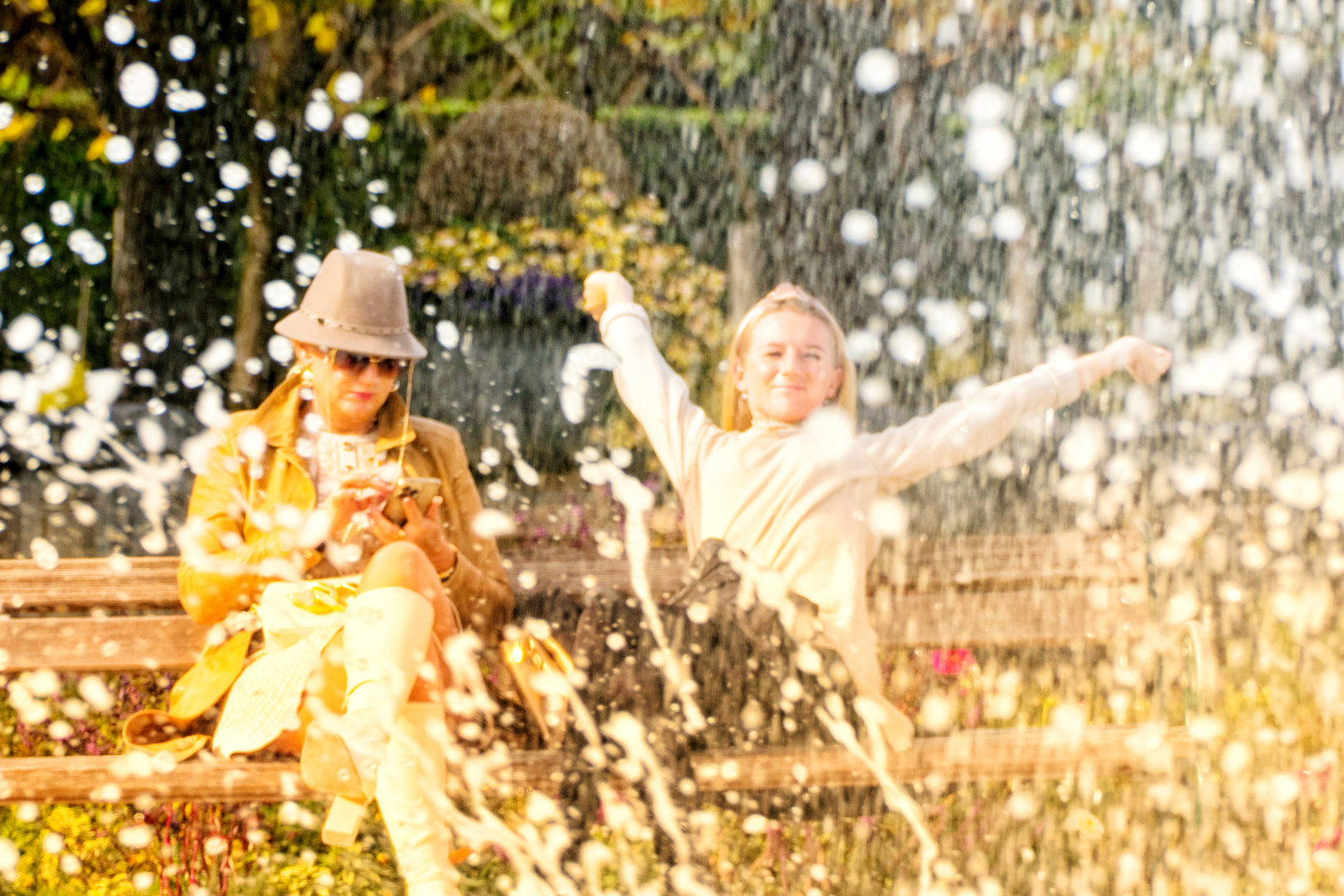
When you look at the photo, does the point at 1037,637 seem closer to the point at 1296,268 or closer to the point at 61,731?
the point at 61,731

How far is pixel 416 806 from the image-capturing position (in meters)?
2.85

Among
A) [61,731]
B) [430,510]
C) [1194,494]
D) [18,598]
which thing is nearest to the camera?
[430,510]

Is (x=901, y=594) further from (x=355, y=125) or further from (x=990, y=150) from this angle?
(x=990, y=150)

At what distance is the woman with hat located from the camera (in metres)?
2.83

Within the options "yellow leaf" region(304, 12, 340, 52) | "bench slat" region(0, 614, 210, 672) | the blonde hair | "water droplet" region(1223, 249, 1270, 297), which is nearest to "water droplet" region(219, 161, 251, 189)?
"yellow leaf" region(304, 12, 340, 52)

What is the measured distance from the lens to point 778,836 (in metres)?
3.69

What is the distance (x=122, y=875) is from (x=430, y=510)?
1.59 metres

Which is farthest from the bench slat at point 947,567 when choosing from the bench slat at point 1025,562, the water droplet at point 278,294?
the water droplet at point 278,294

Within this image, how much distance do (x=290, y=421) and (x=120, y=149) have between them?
178 inches

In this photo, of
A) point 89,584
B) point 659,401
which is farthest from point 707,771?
point 89,584

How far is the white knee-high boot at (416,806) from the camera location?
2828mm

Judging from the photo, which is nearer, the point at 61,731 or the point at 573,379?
the point at 61,731

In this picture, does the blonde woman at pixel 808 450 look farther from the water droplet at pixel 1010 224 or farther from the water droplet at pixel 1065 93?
the water droplet at pixel 1010 224

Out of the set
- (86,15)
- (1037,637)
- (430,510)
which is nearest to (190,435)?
(86,15)
